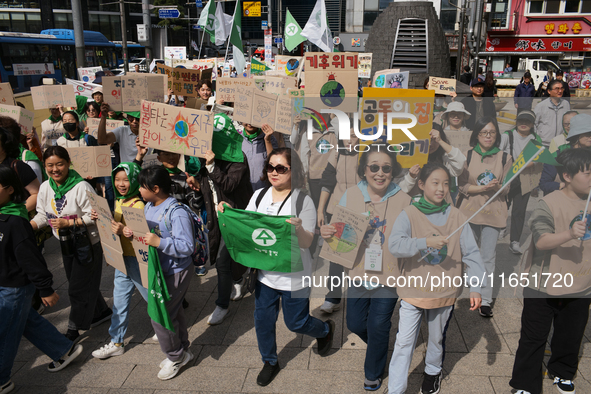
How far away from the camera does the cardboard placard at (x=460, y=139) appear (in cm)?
303

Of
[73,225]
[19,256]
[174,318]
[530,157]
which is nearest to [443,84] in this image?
[530,157]

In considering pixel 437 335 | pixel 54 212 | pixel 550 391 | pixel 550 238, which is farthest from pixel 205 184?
pixel 550 391

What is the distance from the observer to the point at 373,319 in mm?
3010

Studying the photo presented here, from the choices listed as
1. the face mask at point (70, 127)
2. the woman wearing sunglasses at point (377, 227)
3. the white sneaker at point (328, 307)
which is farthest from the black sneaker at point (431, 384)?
the face mask at point (70, 127)

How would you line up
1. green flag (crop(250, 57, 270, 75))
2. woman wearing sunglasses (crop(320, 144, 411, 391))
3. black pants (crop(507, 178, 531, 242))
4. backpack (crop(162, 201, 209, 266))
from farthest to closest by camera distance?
green flag (crop(250, 57, 270, 75)) → black pants (crop(507, 178, 531, 242)) → backpack (crop(162, 201, 209, 266)) → woman wearing sunglasses (crop(320, 144, 411, 391))

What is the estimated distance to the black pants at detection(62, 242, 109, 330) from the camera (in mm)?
Result: 3652

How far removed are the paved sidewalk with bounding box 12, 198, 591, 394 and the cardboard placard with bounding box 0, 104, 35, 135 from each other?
240 cm

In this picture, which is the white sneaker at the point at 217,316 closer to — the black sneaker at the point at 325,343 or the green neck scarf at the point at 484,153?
the black sneaker at the point at 325,343

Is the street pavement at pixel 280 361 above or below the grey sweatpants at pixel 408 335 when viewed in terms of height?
below

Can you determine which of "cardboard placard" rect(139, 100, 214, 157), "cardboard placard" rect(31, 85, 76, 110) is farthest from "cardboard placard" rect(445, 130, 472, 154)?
"cardboard placard" rect(31, 85, 76, 110)

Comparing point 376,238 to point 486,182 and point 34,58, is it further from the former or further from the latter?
point 34,58

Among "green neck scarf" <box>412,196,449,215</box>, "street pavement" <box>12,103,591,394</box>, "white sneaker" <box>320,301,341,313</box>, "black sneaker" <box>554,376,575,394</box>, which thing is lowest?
"street pavement" <box>12,103,591,394</box>

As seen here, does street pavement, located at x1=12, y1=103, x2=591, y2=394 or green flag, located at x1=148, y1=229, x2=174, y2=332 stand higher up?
green flag, located at x1=148, y1=229, x2=174, y2=332

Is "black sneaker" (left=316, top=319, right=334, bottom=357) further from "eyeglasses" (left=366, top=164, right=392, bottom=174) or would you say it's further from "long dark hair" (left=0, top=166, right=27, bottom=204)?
"long dark hair" (left=0, top=166, right=27, bottom=204)
